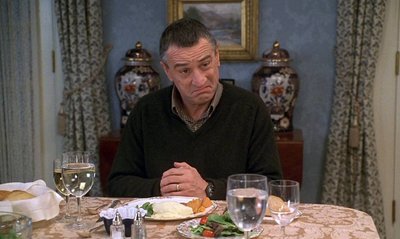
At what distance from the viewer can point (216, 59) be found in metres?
2.07

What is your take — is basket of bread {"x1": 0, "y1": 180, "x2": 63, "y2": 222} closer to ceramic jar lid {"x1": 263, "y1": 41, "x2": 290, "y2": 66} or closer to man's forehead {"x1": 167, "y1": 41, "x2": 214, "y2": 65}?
man's forehead {"x1": 167, "y1": 41, "x2": 214, "y2": 65}

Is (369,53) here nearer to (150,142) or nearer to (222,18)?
(222,18)

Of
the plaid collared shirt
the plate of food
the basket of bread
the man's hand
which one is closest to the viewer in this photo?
the plate of food

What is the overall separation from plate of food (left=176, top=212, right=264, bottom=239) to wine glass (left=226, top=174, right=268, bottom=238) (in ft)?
0.69

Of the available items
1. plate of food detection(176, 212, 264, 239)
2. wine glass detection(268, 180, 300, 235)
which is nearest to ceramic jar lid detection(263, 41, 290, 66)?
plate of food detection(176, 212, 264, 239)

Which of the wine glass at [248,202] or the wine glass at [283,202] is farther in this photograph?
the wine glass at [283,202]

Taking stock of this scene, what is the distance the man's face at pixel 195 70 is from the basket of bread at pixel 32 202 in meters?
0.70

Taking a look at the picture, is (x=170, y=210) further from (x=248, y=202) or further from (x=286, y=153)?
(x=286, y=153)

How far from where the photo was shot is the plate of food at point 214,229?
1.34 metres

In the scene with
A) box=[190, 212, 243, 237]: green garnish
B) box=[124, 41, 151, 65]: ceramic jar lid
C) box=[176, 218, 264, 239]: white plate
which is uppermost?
box=[124, 41, 151, 65]: ceramic jar lid

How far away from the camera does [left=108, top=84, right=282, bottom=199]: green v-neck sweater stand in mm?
2098

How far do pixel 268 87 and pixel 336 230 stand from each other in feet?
6.21

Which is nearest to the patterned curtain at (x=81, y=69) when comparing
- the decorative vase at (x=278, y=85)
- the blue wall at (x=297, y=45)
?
the blue wall at (x=297, y=45)

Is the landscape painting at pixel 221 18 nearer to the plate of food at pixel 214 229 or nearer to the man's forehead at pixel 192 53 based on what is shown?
the man's forehead at pixel 192 53
